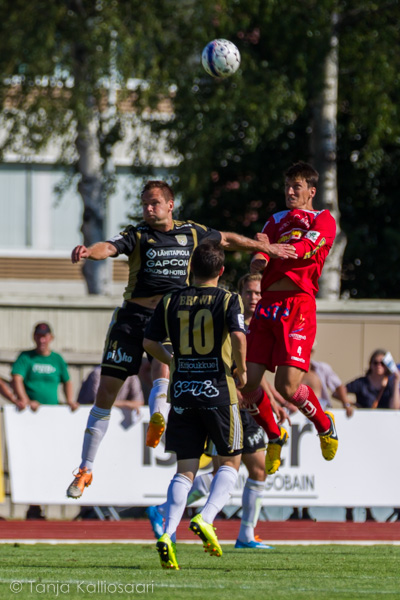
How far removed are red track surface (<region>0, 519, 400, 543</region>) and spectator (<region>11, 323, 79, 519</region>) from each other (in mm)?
1619

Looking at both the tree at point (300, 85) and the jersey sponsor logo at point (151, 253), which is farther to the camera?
the tree at point (300, 85)

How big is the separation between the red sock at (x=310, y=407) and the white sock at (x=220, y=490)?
0.97m

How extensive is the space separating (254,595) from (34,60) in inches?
583

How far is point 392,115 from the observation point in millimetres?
20203

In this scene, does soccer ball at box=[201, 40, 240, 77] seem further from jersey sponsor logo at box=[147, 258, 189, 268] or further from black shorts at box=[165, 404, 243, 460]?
black shorts at box=[165, 404, 243, 460]

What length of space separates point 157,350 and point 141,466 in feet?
15.2

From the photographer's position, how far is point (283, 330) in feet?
29.7

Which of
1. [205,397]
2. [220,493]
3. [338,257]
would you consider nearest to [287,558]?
[220,493]

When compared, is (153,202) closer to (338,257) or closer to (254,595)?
(254,595)

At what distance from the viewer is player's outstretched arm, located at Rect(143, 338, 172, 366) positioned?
28.2ft

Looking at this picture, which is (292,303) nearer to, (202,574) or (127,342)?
(127,342)

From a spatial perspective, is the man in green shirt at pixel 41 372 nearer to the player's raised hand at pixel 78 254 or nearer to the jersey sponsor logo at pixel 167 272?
the jersey sponsor logo at pixel 167 272

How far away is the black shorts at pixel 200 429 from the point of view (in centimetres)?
819

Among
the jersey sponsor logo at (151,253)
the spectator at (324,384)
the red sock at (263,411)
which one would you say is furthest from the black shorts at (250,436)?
the spectator at (324,384)
